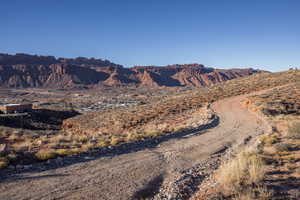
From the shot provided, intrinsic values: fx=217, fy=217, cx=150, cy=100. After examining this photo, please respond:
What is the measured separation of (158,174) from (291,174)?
395 centimetres

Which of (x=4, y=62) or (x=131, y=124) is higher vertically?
(x=4, y=62)

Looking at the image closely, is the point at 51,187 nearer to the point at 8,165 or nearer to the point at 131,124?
the point at 8,165

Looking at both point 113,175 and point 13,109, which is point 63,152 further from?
point 13,109

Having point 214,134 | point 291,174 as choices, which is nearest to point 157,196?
point 291,174

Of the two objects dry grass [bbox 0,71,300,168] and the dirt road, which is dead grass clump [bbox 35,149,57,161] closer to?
dry grass [bbox 0,71,300,168]

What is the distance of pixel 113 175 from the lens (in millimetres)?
6977

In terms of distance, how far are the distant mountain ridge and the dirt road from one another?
14213cm

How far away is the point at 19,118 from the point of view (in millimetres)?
30344

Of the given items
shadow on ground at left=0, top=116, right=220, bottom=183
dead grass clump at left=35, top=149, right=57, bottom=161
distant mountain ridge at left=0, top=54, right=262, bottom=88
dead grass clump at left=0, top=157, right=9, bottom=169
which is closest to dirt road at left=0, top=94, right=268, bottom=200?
shadow on ground at left=0, top=116, right=220, bottom=183

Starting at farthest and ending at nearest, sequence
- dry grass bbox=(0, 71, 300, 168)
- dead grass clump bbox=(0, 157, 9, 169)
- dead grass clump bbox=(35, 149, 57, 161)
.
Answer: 1. dry grass bbox=(0, 71, 300, 168)
2. dead grass clump bbox=(35, 149, 57, 161)
3. dead grass clump bbox=(0, 157, 9, 169)

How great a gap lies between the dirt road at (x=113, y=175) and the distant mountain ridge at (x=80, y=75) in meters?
142

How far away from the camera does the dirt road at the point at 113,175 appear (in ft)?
18.7

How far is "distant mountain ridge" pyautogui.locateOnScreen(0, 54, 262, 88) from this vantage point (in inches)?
5758

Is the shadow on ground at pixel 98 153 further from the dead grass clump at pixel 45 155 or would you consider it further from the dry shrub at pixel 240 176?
the dry shrub at pixel 240 176
